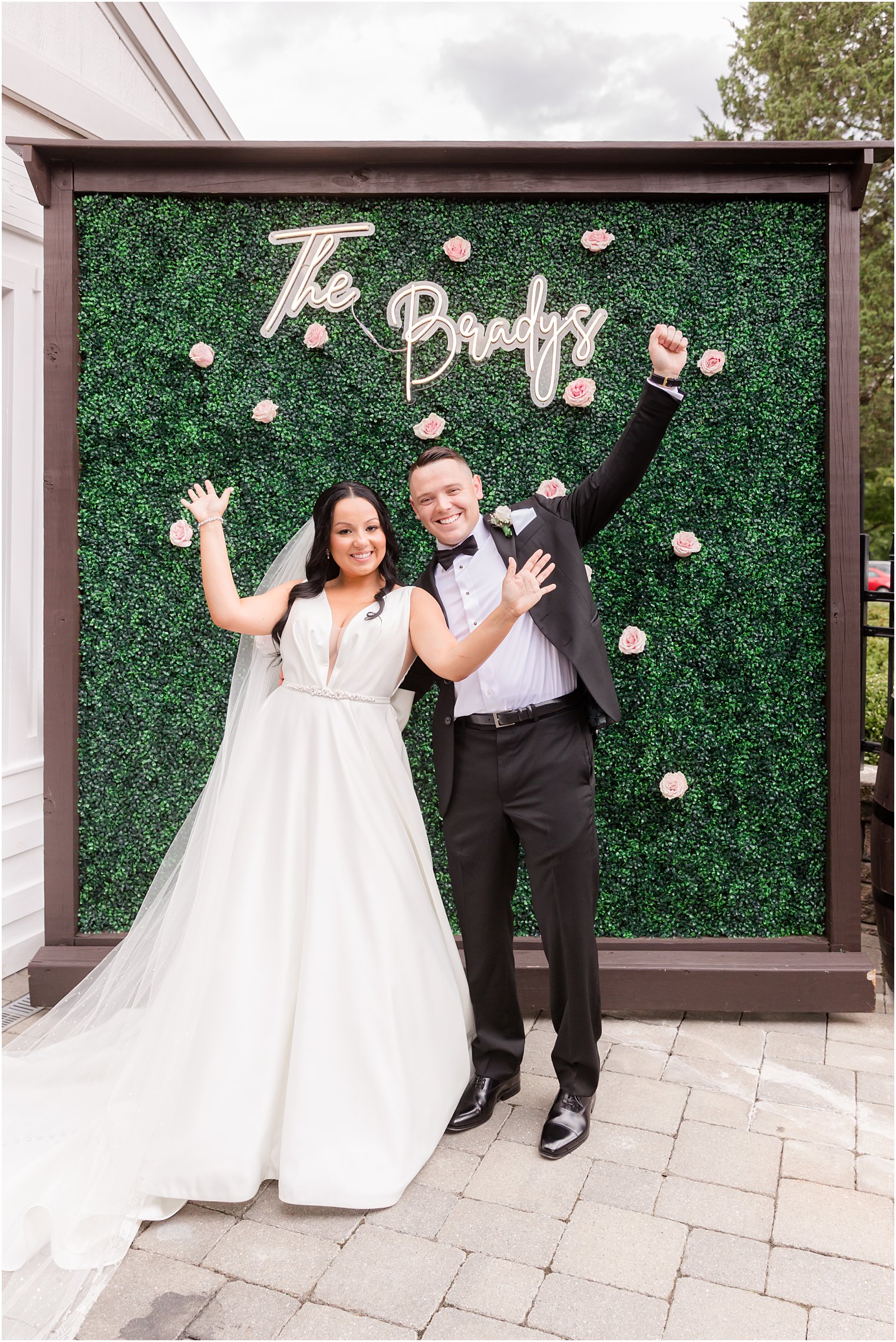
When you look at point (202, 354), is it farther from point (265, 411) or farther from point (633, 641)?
point (633, 641)

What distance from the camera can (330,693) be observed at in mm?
2725

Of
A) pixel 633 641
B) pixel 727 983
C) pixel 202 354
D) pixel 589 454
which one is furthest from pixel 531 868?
pixel 202 354

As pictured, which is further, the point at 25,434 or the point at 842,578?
the point at 25,434

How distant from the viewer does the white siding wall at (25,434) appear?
4059mm

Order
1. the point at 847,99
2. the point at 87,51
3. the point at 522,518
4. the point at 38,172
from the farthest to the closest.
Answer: the point at 847,99 < the point at 87,51 < the point at 38,172 < the point at 522,518

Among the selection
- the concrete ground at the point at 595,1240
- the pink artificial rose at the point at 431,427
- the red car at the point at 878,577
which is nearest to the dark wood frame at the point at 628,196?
the concrete ground at the point at 595,1240

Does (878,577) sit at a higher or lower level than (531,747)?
higher

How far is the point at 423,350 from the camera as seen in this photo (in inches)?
145

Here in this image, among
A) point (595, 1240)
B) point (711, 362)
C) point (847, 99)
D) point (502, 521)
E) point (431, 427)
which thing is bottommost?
point (595, 1240)

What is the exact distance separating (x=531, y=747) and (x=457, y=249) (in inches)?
85.8

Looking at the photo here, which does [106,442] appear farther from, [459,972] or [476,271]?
→ [459,972]

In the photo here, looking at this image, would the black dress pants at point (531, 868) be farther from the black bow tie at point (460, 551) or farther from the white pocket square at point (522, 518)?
the white pocket square at point (522, 518)

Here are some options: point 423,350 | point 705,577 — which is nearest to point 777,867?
point 705,577

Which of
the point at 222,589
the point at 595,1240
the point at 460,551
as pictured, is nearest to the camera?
the point at 595,1240
